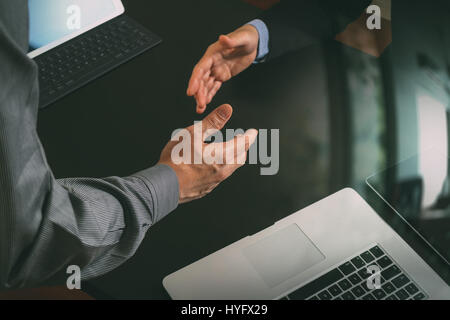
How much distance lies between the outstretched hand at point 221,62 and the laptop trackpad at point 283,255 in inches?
12.8

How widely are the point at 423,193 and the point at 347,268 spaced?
22 centimetres

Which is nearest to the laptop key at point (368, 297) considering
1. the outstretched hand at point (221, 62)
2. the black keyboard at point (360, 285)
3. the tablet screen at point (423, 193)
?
the black keyboard at point (360, 285)

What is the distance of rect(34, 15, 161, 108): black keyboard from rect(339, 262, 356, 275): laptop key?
0.66m

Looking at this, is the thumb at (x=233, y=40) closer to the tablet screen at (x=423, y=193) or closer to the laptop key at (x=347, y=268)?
the tablet screen at (x=423, y=193)

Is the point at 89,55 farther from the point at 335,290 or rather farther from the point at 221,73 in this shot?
the point at 335,290

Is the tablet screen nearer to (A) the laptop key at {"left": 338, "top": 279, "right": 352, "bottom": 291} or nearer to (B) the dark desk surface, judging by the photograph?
(B) the dark desk surface

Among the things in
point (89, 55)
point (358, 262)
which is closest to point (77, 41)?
point (89, 55)

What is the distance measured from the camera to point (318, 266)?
821 millimetres

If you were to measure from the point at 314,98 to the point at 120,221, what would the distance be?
494mm

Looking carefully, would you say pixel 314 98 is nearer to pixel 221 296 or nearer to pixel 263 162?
pixel 263 162

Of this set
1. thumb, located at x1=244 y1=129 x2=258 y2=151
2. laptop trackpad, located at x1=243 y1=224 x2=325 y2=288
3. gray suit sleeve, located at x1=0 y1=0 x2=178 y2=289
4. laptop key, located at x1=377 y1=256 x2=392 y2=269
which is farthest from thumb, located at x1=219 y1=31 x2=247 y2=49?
laptop key, located at x1=377 y1=256 x2=392 y2=269

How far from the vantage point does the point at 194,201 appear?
0.92m

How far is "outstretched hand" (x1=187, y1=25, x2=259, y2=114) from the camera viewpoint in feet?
3.39
